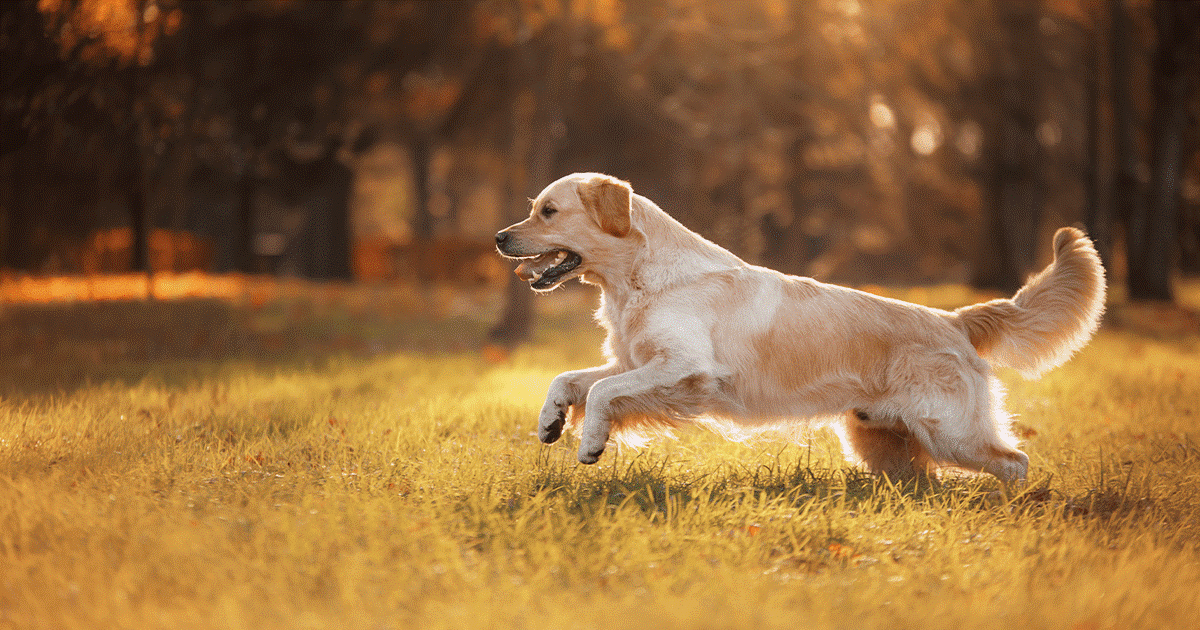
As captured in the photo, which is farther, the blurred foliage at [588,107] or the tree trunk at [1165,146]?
the tree trunk at [1165,146]

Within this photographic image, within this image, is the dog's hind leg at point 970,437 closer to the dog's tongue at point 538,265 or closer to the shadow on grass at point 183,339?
the dog's tongue at point 538,265

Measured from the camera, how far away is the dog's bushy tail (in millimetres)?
4941

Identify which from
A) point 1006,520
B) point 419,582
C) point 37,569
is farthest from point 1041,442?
point 37,569

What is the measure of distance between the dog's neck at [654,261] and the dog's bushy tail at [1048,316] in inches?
58.4

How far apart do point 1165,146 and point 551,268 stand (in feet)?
51.9

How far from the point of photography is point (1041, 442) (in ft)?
19.1

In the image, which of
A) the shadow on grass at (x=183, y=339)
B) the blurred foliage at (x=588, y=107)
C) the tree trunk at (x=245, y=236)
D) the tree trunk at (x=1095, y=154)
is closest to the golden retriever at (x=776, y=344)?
the shadow on grass at (x=183, y=339)

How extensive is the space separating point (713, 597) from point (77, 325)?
11454 mm

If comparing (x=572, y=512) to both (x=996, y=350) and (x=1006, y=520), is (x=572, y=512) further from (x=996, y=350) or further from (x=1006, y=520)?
(x=996, y=350)

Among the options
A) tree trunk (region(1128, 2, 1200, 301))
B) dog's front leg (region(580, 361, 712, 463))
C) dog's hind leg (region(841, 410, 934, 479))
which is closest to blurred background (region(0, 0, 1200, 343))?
tree trunk (region(1128, 2, 1200, 301))

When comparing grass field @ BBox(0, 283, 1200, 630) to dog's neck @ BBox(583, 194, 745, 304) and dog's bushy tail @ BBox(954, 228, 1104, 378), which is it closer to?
dog's bushy tail @ BBox(954, 228, 1104, 378)

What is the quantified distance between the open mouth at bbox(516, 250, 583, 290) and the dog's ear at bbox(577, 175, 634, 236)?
10.6 inches

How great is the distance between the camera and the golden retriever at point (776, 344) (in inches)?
184

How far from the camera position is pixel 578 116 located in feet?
63.0
